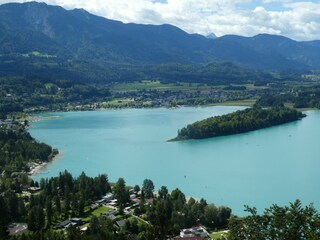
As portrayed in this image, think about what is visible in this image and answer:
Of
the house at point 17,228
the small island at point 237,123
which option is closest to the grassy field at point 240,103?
the small island at point 237,123

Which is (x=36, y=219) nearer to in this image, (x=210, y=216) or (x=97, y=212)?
(x=97, y=212)

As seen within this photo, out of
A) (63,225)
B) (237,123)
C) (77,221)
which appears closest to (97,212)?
(77,221)

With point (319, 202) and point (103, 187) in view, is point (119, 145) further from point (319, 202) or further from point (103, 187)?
point (319, 202)

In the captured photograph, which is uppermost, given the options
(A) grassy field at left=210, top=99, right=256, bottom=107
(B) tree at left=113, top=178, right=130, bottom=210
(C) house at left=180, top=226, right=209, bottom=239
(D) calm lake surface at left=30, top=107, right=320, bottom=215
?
(A) grassy field at left=210, top=99, right=256, bottom=107

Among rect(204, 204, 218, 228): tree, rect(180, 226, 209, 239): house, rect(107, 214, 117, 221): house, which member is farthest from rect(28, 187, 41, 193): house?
rect(180, 226, 209, 239): house

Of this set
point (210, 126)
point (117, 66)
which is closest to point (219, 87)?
point (117, 66)

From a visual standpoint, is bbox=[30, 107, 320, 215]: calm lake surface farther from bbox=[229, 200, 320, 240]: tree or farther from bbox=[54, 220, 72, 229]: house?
bbox=[229, 200, 320, 240]: tree

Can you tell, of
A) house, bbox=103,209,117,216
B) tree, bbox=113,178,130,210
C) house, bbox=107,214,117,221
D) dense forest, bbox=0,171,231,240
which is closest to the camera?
dense forest, bbox=0,171,231,240
